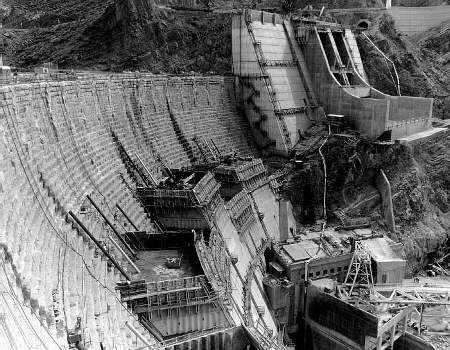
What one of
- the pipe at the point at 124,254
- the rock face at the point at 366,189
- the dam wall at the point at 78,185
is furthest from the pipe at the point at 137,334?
the rock face at the point at 366,189

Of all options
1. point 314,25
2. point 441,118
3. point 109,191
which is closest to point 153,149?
point 109,191

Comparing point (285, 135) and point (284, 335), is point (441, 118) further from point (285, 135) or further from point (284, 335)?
point (284, 335)

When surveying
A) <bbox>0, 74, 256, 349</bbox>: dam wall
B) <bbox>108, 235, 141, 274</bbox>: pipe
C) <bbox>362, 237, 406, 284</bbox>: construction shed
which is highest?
<bbox>0, 74, 256, 349</bbox>: dam wall

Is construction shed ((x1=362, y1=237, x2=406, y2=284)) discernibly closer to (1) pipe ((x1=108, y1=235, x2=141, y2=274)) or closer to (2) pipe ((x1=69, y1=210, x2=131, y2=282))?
(1) pipe ((x1=108, y1=235, x2=141, y2=274))

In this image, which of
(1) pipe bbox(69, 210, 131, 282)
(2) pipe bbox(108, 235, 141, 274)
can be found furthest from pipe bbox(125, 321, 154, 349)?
(2) pipe bbox(108, 235, 141, 274)

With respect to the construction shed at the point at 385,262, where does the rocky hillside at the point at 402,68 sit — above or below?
above

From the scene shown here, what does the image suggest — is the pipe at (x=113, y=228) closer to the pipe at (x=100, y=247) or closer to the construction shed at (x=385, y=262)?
the pipe at (x=100, y=247)

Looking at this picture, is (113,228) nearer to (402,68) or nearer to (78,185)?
(78,185)
